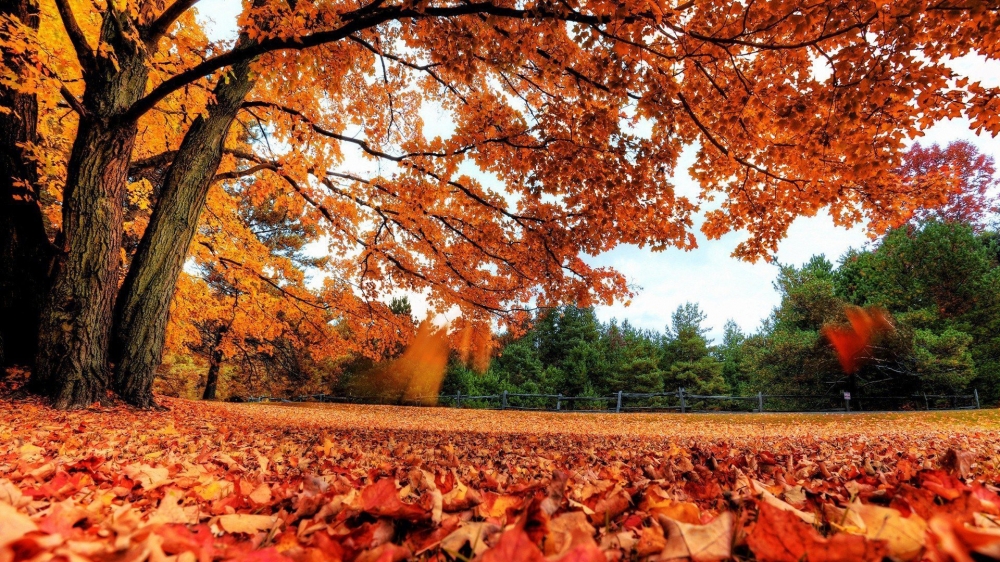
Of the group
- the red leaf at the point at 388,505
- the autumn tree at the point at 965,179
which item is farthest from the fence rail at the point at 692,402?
the red leaf at the point at 388,505

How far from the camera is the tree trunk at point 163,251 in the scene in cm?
581

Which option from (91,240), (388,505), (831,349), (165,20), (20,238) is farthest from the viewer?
(831,349)

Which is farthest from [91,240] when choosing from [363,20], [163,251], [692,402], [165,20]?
[692,402]

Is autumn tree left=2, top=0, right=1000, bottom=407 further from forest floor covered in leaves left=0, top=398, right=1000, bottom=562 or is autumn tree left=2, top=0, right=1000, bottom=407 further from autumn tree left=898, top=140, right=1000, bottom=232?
autumn tree left=898, top=140, right=1000, bottom=232

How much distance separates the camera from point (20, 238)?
5809 mm

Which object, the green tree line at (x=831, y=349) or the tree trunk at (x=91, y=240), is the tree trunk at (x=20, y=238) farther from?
the green tree line at (x=831, y=349)

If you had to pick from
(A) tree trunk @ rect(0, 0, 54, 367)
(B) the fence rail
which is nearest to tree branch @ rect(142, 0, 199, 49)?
(A) tree trunk @ rect(0, 0, 54, 367)

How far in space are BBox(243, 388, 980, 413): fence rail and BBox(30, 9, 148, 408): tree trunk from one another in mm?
19290

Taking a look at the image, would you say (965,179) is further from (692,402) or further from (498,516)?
(498,516)

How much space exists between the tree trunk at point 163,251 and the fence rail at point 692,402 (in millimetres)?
18581

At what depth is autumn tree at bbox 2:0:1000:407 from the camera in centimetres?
317

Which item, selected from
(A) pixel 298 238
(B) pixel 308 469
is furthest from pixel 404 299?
(B) pixel 308 469

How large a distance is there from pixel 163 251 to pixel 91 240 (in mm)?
751

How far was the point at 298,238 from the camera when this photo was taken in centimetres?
2377
